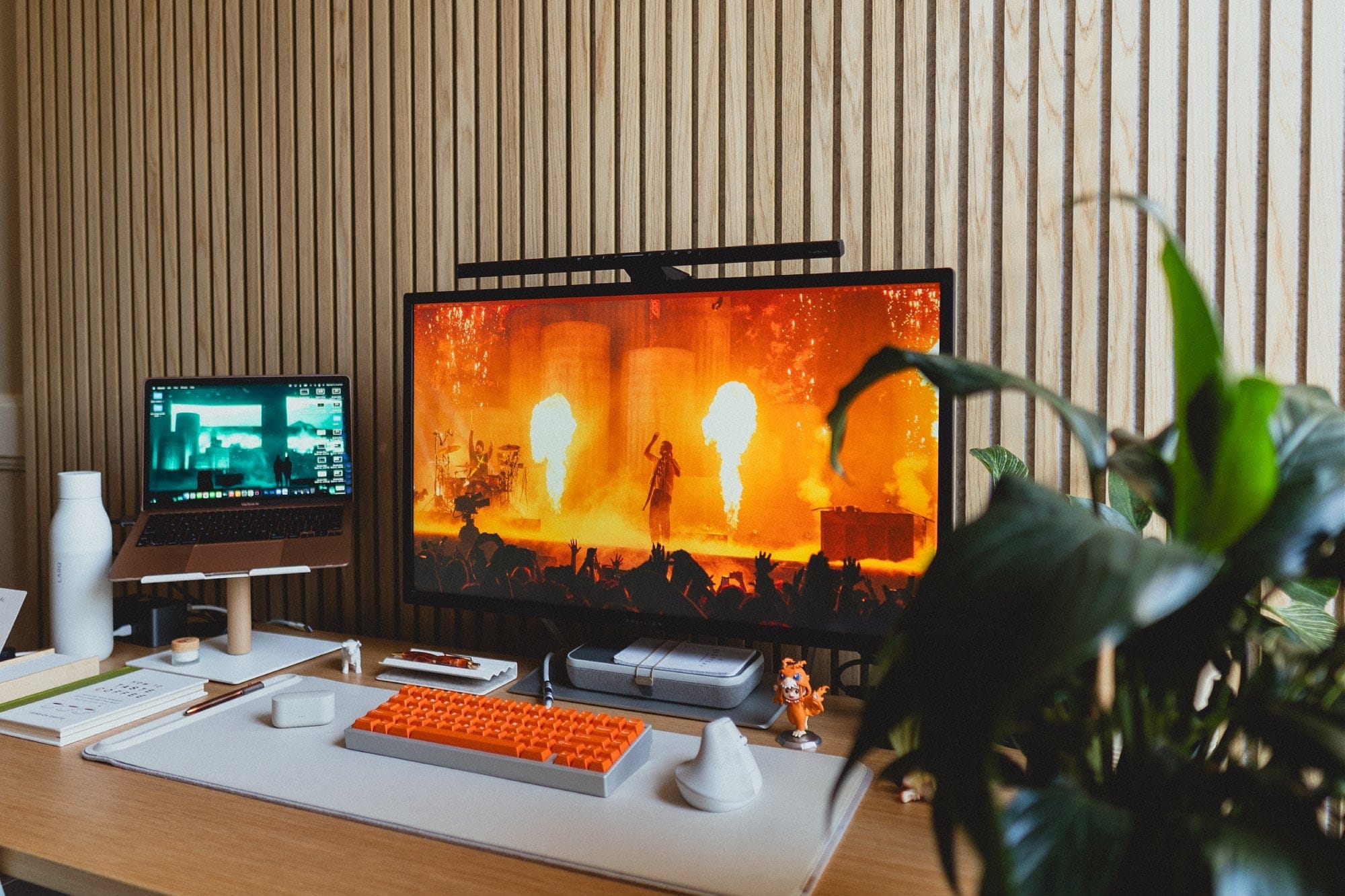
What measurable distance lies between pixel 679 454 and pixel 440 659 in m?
0.55

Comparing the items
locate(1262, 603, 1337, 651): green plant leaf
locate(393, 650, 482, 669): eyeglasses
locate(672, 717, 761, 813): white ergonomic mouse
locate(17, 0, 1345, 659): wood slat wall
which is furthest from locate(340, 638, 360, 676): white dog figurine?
locate(1262, 603, 1337, 651): green plant leaf

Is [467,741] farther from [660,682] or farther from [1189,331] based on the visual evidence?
[1189,331]

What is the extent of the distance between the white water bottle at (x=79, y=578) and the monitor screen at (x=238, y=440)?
12 centimetres

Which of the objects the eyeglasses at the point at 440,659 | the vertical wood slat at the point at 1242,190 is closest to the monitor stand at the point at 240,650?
the eyeglasses at the point at 440,659

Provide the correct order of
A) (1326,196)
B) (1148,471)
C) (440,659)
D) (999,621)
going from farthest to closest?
(440,659), (1326,196), (1148,471), (999,621)

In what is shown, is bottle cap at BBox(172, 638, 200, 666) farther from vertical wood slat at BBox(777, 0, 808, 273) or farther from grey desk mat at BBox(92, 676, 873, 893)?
vertical wood slat at BBox(777, 0, 808, 273)

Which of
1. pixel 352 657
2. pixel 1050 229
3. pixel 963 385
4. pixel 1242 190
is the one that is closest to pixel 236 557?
pixel 352 657

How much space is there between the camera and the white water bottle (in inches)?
61.2

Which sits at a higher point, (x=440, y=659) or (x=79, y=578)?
(x=79, y=578)

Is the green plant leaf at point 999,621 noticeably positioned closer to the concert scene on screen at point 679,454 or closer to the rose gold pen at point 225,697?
the concert scene on screen at point 679,454

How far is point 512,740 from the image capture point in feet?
3.51

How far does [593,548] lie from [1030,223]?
0.89m

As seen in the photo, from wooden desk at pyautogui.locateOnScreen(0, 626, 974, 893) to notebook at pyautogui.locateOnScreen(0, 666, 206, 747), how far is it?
0.13 metres

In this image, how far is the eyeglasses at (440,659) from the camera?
143cm
